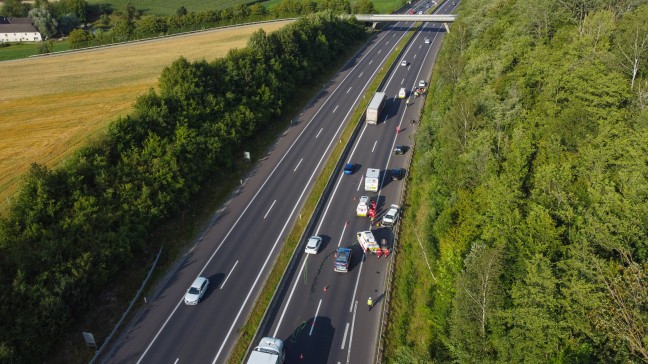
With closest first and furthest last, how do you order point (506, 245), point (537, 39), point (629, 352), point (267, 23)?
point (629, 352)
point (506, 245)
point (537, 39)
point (267, 23)

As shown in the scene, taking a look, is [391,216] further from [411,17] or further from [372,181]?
[411,17]

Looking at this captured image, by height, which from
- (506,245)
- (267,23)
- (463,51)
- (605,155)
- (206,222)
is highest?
(267,23)

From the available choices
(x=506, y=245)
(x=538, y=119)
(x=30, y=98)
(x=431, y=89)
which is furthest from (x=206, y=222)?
(x=431, y=89)

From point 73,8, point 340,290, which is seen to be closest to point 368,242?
point 340,290

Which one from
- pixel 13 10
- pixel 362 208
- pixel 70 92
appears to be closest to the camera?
pixel 362 208

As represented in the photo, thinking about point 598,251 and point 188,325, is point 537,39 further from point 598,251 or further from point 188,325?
point 188,325

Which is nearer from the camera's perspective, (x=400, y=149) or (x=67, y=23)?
A: (x=400, y=149)

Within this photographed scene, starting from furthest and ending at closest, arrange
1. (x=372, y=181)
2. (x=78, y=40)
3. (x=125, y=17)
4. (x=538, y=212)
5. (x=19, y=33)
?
(x=125, y=17) → (x=19, y=33) → (x=78, y=40) → (x=372, y=181) → (x=538, y=212)
